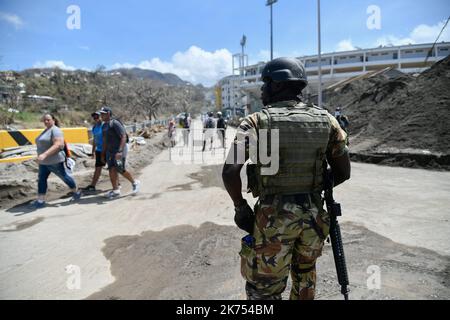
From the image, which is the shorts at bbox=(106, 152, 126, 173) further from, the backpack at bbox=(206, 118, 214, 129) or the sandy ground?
the backpack at bbox=(206, 118, 214, 129)

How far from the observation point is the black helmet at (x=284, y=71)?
6.38ft

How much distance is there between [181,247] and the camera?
3.70 meters

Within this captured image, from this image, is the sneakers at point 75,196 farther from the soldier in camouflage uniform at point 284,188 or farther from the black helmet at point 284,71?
the black helmet at point 284,71

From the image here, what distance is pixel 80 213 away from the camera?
499cm

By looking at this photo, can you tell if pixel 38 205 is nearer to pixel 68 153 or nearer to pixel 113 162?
pixel 68 153

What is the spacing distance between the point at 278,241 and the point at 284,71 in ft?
3.57

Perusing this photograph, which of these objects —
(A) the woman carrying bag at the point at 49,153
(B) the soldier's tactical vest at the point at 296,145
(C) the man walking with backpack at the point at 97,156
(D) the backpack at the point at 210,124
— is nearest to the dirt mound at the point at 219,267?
(B) the soldier's tactical vest at the point at 296,145

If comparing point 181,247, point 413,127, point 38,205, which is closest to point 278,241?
point 181,247

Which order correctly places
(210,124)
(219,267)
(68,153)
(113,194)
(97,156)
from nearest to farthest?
(219,267), (68,153), (113,194), (97,156), (210,124)

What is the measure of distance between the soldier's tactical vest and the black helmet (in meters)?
0.17

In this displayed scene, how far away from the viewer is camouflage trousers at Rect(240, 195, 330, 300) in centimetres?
185

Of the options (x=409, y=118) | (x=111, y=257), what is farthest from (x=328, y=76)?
(x=111, y=257)

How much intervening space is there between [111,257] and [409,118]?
12266 mm
